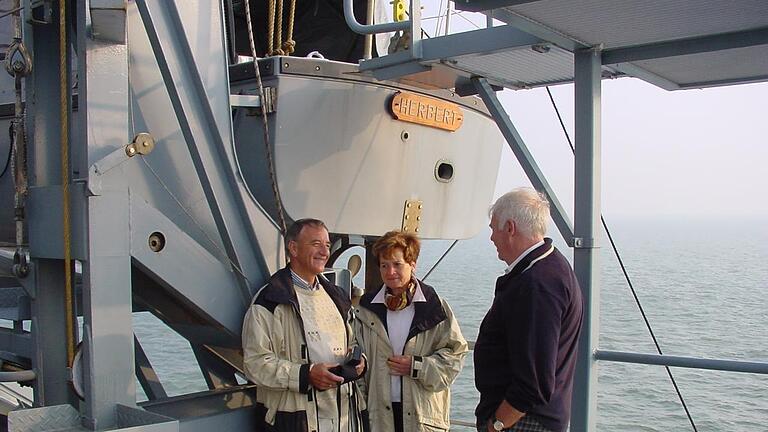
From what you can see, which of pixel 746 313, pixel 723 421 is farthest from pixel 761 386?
pixel 746 313

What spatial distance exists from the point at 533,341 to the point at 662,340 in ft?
58.5

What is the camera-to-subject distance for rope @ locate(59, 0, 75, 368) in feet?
11.0

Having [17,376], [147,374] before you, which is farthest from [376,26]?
[147,374]

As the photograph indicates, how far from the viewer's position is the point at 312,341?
3.62 metres

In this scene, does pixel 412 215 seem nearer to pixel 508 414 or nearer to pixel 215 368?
pixel 215 368

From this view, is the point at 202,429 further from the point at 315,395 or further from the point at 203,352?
the point at 203,352

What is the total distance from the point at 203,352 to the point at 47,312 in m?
1.55

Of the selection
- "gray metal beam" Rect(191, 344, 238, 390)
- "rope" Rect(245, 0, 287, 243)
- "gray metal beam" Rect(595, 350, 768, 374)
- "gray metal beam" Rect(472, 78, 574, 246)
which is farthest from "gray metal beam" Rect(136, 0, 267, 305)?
"gray metal beam" Rect(595, 350, 768, 374)

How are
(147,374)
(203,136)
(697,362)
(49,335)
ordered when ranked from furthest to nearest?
(147,374) → (203,136) → (49,335) → (697,362)

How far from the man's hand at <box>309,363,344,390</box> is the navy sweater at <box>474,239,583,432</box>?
76cm

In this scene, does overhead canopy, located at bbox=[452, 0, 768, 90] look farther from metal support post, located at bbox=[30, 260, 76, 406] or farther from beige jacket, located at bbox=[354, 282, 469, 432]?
metal support post, located at bbox=[30, 260, 76, 406]

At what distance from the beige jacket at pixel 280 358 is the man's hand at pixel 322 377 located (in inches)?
1.0

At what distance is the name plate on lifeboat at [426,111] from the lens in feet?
16.0

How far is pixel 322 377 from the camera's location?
3477 millimetres
